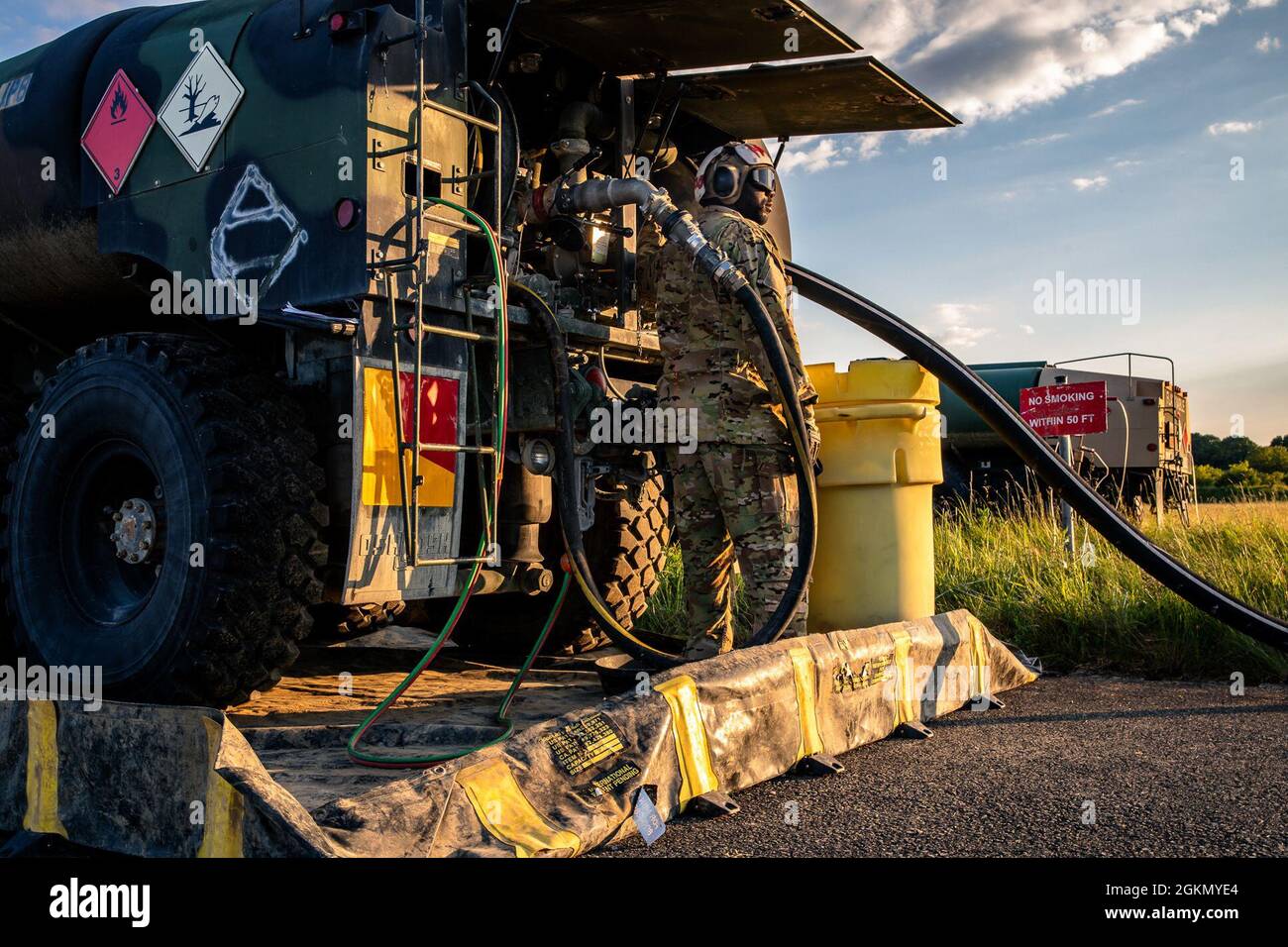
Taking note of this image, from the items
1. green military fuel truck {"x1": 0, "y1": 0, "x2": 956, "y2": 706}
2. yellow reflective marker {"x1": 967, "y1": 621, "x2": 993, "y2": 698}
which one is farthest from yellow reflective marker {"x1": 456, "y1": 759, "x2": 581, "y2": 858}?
yellow reflective marker {"x1": 967, "y1": 621, "x2": 993, "y2": 698}

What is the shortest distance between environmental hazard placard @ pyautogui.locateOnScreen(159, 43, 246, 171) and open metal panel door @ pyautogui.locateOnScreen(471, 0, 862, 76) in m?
1.04

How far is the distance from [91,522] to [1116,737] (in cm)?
417

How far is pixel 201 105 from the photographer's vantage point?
4.98 m

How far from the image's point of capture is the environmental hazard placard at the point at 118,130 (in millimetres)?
5195

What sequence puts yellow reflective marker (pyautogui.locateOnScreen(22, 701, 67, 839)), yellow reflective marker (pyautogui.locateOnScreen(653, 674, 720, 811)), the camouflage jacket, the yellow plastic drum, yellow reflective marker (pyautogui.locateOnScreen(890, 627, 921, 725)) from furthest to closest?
1. the yellow plastic drum
2. the camouflage jacket
3. yellow reflective marker (pyautogui.locateOnScreen(890, 627, 921, 725))
4. yellow reflective marker (pyautogui.locateOnScreen(653, 674, 720, 811))
5. yellow reflective marker (pyautogui.locateOnScreen(22, 701, 67, 839))

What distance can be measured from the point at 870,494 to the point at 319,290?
8.16ft

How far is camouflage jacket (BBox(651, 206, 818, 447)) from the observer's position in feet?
16.6

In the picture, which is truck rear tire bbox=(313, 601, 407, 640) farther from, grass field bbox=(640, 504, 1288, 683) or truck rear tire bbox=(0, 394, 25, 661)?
grass field bbox=(640, 504, 1288, 683)

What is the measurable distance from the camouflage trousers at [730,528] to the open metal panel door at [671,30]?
178 centimetres

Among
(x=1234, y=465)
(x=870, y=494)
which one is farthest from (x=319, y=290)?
(x=1234, y=465)

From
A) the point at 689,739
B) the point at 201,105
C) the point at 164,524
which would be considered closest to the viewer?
the point at 689,739

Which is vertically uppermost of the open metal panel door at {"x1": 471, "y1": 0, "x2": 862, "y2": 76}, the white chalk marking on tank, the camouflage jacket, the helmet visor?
the open metal panel door at {"x1": 471, "y1": 0, "x2": 862, "y2": 76}

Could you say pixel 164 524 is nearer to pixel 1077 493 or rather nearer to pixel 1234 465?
pixel 1077 493

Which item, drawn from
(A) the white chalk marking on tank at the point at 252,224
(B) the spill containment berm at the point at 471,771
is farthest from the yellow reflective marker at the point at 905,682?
(A) the white chalk marking on tank at the point at 252,224
